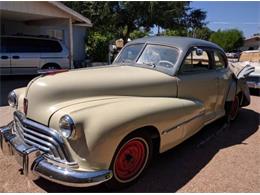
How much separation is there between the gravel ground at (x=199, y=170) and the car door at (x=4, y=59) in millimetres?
7737

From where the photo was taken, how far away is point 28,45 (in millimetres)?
11766

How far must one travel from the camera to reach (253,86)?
32.8 ft

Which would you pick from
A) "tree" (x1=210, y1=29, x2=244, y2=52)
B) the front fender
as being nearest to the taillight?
the front fender

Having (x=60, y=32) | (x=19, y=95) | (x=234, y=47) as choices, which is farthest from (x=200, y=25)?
(x=234, y=47)

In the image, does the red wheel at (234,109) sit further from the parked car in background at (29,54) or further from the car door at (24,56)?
the car door at (24,56)

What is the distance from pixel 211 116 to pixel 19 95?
10.8ft

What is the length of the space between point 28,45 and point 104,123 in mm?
9759

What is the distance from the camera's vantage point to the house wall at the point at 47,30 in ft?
49.6

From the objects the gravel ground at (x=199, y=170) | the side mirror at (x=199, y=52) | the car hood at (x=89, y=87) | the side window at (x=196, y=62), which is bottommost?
the gravel ground at (x=199, y=170)

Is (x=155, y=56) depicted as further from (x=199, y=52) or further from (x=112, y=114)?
(x=112, y=114)

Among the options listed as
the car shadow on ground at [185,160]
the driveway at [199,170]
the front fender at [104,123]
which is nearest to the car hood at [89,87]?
the front fender at [104,123]

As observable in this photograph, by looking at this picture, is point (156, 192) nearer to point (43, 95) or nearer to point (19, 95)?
point (43, 95)

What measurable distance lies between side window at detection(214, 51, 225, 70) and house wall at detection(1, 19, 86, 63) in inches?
365

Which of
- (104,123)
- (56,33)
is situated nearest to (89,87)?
(104,123)
